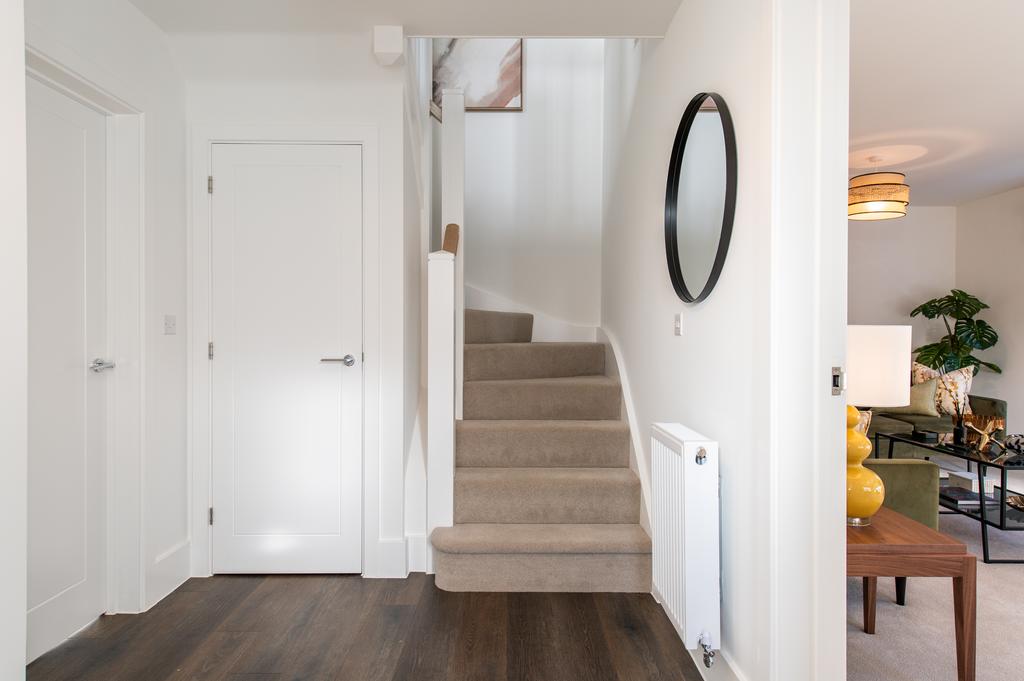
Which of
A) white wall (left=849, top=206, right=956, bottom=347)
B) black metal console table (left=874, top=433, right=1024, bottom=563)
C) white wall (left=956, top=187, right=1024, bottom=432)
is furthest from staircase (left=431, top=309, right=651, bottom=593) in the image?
white wall (left=956, top=187, right=1024, bottom=432)

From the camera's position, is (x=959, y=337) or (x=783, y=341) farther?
(x=959, y=337)

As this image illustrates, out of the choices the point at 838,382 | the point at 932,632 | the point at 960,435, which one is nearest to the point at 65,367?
the point at 838,382

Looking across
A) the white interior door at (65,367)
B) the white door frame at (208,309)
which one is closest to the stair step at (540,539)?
the white door frame at (208,309)

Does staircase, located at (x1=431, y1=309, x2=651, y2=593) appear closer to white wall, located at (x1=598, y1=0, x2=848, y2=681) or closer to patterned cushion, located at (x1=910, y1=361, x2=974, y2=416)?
white wall, located at (x1=598, y1=0, x2=848, y2=681)

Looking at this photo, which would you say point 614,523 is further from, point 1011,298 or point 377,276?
point 1011,298

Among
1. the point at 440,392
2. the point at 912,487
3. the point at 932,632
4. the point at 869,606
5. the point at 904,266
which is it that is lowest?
the point at 932,632

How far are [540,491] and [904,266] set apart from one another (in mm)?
5879

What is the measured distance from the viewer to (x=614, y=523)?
278cm

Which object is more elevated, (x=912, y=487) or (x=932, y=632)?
(x=912, y=487)

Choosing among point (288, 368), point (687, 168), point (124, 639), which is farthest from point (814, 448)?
point (124, 639)

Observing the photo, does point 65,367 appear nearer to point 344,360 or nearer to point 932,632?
point 344,360

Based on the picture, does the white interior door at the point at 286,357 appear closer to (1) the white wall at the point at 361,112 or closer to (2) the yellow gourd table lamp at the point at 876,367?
(1) the white wall at the point at 361,112

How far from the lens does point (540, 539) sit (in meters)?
2.58

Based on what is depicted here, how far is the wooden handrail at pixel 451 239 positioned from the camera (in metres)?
2.91
